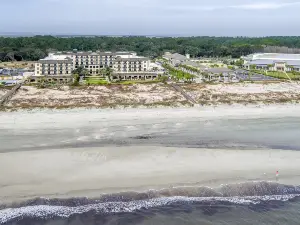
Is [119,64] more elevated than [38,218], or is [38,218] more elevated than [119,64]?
[119,64]

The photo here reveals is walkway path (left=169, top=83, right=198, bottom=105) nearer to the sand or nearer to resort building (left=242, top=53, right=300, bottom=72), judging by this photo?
the sand

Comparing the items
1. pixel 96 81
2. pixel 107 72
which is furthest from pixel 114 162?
pixel 107 72

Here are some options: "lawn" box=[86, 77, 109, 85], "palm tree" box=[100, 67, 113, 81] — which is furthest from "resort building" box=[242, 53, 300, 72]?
"lawn" box=[86, 77, 109, 85]

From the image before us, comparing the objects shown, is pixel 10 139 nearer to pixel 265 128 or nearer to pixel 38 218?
pixel 38 218

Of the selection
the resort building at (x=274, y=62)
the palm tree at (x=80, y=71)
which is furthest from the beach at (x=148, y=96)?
the resort building at (x=274, y=62)

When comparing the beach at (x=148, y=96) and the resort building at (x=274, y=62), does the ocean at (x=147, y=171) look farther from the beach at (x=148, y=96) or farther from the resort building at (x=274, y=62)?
the resort building at (x=274, y=62)

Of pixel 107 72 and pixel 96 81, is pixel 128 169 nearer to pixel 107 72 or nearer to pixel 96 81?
pixel 96 81

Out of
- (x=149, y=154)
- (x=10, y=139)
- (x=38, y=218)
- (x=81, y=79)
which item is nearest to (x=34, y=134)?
(x=10, y=139)
